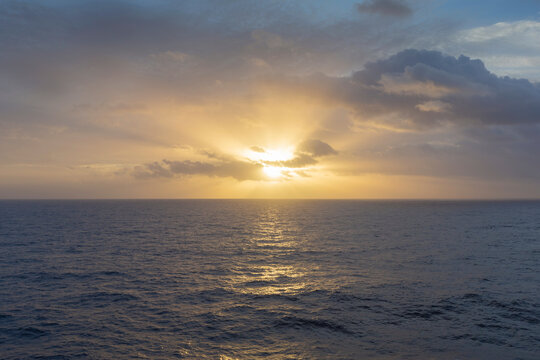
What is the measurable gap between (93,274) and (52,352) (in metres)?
22.2

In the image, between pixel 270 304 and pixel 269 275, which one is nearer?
pixel 270 304

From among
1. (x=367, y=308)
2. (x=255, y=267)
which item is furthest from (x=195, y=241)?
(x=367, y=308)

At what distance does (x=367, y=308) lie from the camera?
3066cm

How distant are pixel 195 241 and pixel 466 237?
64.6 metres

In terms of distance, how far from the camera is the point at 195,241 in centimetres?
7431

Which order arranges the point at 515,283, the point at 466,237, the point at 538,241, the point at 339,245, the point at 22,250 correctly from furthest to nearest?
1. the point at 466,237
2. the point at 538,241
3. the point at 339,245
4. the point at 22,250
5. the point at 515,283

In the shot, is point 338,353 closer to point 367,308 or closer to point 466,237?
point 367,308

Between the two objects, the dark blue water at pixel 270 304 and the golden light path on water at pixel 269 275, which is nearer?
the dark blue water at pixel 270 304

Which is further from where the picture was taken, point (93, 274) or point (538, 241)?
point (538, 241)

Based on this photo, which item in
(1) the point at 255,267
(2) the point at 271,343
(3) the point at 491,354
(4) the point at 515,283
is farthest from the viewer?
(1) the point at 255,267

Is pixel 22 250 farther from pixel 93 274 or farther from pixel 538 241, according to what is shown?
pixel 538 241

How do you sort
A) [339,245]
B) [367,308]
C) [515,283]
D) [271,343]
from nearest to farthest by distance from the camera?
[271,343], [367,308], [515,283], [339,245]

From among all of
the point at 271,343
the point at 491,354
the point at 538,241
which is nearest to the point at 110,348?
the point at 271,343

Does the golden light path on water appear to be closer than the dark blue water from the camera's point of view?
No
